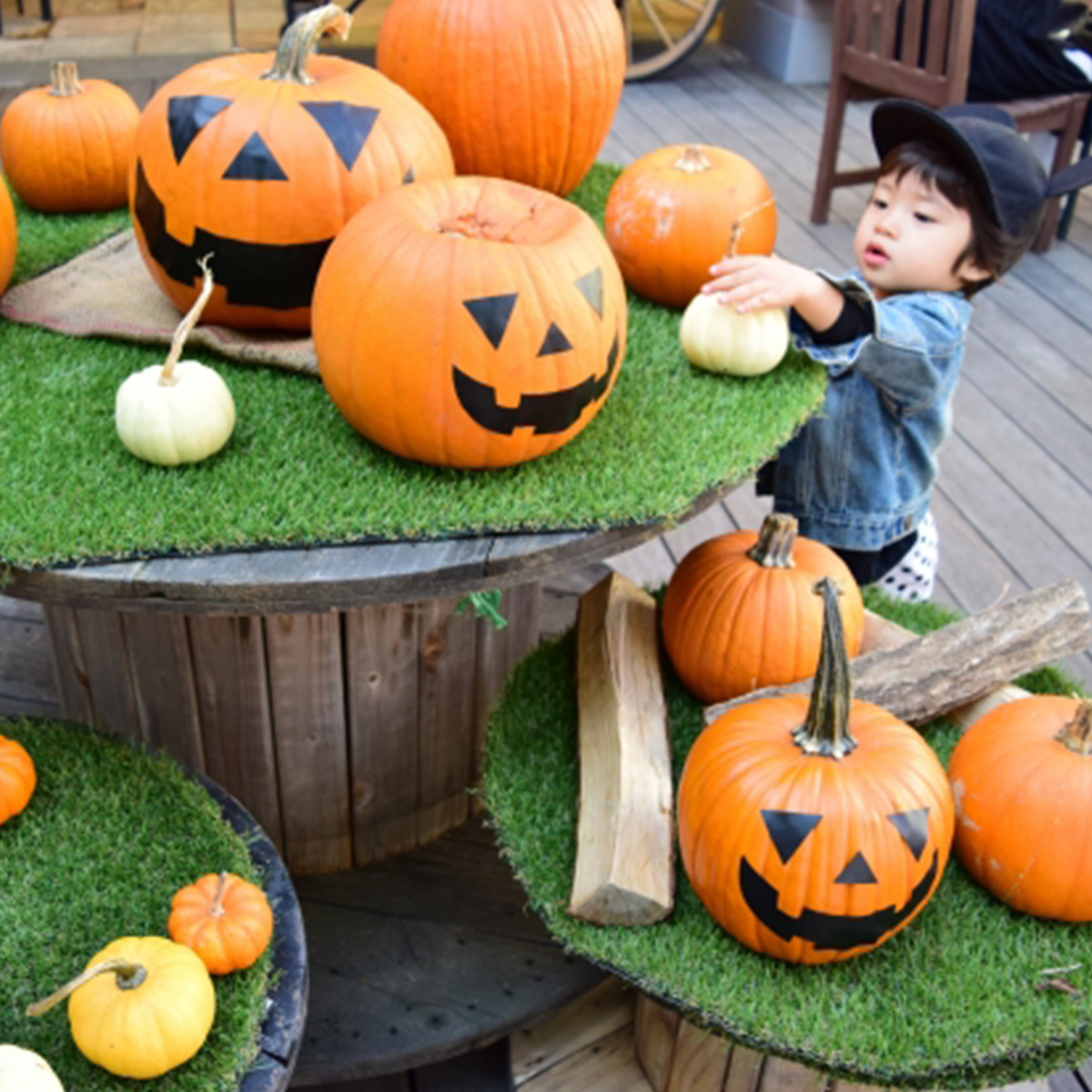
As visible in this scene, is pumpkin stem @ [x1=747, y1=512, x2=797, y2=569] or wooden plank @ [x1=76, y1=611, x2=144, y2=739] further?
wooden plank @ [x1=76, y1=611, x2=144, y2=739]

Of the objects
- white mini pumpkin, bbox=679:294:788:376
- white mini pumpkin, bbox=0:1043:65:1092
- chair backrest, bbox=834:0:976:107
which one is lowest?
chair backrest, bbox=834:0:976:107

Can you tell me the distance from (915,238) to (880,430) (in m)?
0.32

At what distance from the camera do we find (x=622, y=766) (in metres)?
1.63

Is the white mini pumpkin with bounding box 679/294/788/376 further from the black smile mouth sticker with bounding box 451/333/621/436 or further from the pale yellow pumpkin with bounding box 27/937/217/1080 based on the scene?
the pale yellow pumpkin with bounding box 27/937/217/1080

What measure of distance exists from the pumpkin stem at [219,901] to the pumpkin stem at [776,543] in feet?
2.81

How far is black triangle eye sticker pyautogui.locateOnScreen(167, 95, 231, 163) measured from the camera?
5.16 feet

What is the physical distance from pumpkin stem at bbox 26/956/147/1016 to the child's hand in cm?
106

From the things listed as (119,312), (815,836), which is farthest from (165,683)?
(815,836)

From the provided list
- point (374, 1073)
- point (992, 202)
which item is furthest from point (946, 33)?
point (374, 1073)

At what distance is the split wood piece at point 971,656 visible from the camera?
5.77 feet

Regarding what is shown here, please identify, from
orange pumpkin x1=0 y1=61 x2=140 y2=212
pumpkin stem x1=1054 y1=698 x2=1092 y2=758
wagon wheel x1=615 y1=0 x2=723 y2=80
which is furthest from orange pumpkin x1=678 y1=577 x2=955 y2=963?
wagon wheel x1=615 y1=0 x2=723 y2=80

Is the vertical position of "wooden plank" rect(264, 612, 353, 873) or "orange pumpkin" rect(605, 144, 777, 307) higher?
"orange pumpkin" rect(605, 144, 777, 307)

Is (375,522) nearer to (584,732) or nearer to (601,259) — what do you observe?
(601,259)

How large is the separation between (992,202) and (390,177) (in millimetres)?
943
